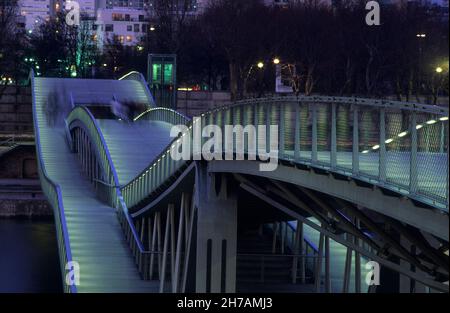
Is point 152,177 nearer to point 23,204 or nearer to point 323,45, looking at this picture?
point 23,204

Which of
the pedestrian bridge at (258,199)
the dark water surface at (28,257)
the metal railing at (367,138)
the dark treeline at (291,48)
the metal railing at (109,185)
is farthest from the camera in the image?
the dark treeline at (291,48)

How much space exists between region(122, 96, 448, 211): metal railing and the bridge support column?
1.48 m

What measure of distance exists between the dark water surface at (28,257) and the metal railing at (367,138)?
1592cm

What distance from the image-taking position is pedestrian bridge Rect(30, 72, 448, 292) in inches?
699

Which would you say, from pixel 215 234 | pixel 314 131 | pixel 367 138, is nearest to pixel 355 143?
pixel 367 138

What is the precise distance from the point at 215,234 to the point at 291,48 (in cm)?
5020

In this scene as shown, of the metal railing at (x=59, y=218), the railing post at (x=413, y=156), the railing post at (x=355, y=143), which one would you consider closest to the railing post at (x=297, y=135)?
the railing post at (x=355, y=143)

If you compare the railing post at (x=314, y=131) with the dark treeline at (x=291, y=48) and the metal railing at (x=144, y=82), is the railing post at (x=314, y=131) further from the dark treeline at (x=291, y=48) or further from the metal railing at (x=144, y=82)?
the metal railing at (x=144, y=82)

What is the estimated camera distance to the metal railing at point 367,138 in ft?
55.6

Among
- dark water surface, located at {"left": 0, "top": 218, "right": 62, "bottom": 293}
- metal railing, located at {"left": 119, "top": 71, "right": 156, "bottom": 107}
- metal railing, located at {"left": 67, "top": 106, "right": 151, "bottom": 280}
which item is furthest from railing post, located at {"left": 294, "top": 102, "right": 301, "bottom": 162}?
metal railing, located at {"left": 119, "top": 71, "right": 156, "bottom": 107}

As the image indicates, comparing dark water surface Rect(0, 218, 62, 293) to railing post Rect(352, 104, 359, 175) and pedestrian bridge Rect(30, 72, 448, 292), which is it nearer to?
pedestrian bridge Rect(30, 72, 448, 292)

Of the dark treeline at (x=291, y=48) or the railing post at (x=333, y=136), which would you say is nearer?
the railing post at (x=333, y=136)

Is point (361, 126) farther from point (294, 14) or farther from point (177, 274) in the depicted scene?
point (294, 14)

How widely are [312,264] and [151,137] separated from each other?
1660 cm
